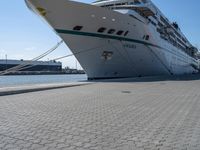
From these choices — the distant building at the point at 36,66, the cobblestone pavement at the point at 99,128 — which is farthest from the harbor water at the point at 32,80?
the distant building at the point at 36,66

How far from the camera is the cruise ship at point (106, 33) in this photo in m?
16.8

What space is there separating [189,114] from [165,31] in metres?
29.2

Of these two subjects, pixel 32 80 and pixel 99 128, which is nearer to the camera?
pixel 99 128

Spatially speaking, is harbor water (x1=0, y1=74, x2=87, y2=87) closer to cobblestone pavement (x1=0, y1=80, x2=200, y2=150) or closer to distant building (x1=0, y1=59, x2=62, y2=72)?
cobblestone pavement (x1=0, y1=80, x2=200, y2=150)

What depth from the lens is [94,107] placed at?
23.4 ft

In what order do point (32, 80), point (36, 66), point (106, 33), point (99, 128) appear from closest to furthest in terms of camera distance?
point (99, 128) < point (106, 33) < point (32, 80) < point (36, 66)

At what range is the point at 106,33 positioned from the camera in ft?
62.0

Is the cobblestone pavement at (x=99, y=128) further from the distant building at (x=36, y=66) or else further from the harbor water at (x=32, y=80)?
the distant building at (x=36, y=66)

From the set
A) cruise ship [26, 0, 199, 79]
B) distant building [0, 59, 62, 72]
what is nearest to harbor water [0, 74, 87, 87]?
cruise ship [26, 0, 199, 79]

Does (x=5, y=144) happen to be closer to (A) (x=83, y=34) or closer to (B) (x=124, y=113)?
(B) (x=124, y=113)

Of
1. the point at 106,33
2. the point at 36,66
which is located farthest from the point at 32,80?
the point at 36,66

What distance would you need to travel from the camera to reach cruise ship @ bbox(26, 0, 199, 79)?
16.8 metres

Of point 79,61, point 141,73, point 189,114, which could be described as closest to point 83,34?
point 79,61

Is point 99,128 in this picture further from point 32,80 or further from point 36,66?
point 36,66
